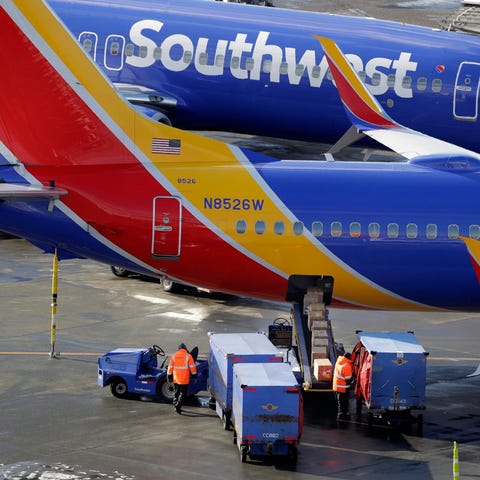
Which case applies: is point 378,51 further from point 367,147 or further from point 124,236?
point 124,236

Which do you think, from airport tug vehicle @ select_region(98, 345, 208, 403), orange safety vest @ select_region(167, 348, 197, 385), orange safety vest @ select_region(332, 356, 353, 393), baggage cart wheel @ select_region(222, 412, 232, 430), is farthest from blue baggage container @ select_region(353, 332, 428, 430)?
airport tug vehicle @ select_region(98, 345, 208, 403)

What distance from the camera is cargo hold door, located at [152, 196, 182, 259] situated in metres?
28.7

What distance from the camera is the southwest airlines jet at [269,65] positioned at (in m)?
46.2

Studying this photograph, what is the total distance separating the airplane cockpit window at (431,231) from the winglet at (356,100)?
25.5 ft

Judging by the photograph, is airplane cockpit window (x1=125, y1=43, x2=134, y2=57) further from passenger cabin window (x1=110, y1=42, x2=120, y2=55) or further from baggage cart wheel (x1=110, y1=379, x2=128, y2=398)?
baggage cart wheel (x1=110, y1=379, x2=128, y2=398)

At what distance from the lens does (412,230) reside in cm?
2916

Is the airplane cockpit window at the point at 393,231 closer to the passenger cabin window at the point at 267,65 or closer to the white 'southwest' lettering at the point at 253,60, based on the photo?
the white 'southwest' lettering at the point at 253,60

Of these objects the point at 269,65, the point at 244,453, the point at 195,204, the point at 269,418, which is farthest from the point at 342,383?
the point at 269,65

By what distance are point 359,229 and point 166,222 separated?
4.57 meters

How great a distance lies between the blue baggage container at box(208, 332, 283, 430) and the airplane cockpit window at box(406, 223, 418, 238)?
4.33 meters

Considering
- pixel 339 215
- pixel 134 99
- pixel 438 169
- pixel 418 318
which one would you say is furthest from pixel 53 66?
pixel 134 99

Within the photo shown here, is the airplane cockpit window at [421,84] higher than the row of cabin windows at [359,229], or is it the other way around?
the airplane cockpit window at [421,84]

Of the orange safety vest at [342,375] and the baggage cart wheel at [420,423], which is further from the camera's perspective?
the orange safety vest at [342,375]

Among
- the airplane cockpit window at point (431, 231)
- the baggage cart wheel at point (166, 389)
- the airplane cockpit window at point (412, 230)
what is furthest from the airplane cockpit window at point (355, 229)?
the baggage cart wheel at point (166, 389)
